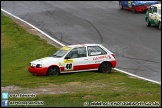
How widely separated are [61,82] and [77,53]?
8.11 feet

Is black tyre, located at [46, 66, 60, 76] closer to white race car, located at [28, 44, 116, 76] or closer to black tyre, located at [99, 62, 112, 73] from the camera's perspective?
white race car, located at [28, 44, 116, 76]

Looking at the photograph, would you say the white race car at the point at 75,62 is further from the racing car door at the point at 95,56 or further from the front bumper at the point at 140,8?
the front bumper at the point at 140,8

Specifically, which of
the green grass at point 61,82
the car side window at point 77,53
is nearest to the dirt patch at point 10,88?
the green grass at point 61,82

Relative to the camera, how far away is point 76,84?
1741 cm

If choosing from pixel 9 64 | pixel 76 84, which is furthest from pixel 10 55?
pixel 76 84

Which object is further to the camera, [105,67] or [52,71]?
[105,67]

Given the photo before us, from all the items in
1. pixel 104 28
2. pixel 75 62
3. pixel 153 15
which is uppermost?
pixel 153 15

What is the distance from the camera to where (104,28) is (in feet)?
105

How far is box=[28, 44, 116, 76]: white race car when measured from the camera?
1964 cm

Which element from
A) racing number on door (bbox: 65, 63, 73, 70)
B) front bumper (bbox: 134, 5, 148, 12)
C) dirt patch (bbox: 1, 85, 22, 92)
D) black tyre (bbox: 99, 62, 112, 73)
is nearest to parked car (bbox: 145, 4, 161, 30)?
front bumper (bbox: 134, 5, 148, 12)

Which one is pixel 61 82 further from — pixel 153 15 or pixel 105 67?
pixel 153 15

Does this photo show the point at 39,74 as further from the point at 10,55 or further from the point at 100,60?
the point at 10,55

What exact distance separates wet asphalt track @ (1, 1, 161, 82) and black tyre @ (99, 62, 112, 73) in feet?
3.51

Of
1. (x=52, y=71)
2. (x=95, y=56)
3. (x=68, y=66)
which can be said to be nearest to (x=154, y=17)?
(x=95, y=56)
